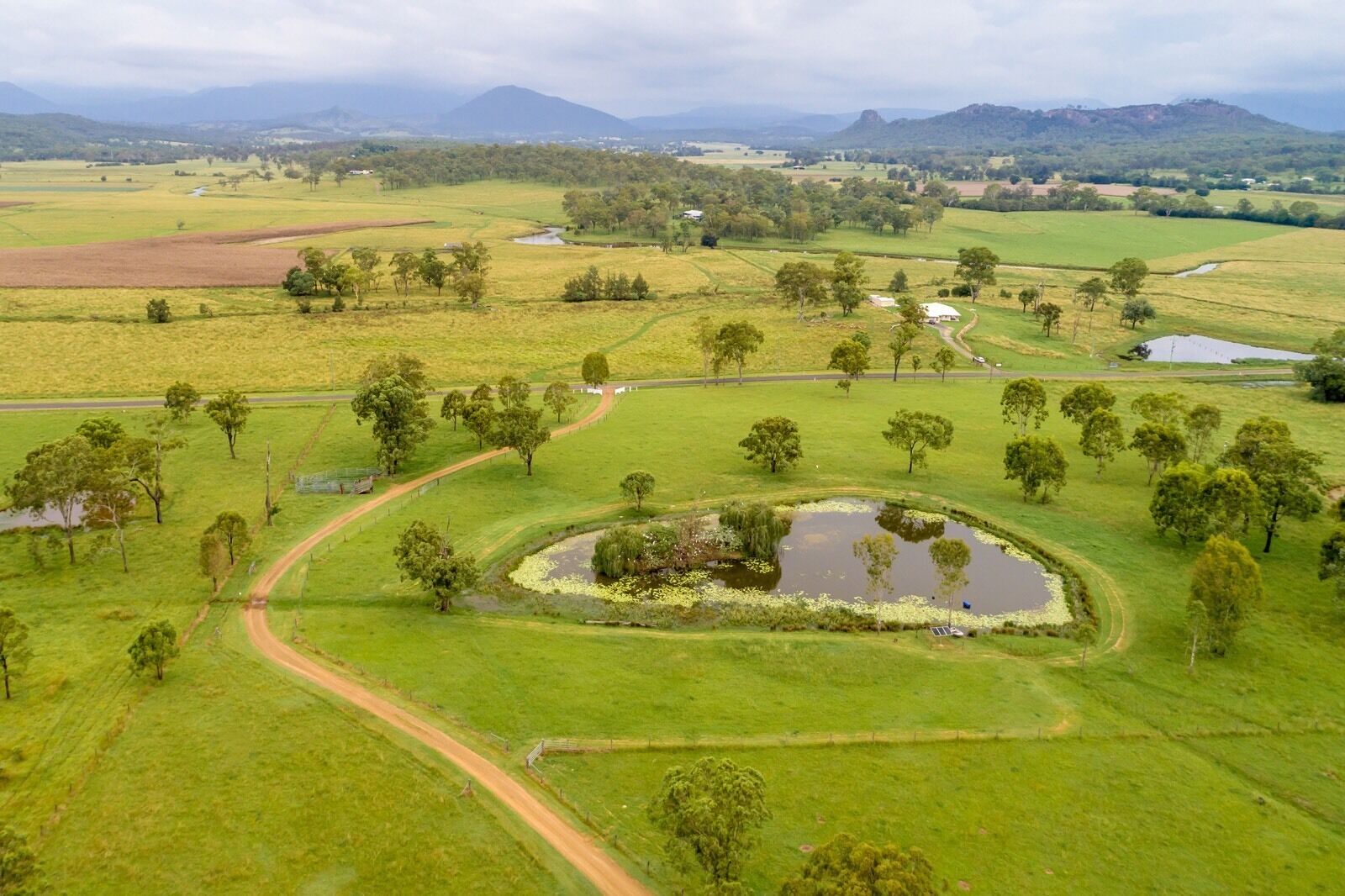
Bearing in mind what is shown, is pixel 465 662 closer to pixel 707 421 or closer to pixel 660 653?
pixel 660 653

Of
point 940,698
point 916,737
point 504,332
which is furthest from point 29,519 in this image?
point 504,332

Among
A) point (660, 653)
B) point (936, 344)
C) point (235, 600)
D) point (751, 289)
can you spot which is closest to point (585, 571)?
point (660, 653)

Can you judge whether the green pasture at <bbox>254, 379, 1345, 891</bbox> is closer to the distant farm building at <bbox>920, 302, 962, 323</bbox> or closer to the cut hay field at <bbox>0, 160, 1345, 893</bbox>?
the cut hay field at <bbox>0, 160, 1345, 893</bbox>

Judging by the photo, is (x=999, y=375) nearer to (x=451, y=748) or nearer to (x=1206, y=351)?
(x=1206, y=351)

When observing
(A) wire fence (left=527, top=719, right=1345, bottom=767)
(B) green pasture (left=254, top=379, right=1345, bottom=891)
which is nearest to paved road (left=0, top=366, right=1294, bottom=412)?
(B) green pasture (left=254, top=379, right=1345, bottom=891)

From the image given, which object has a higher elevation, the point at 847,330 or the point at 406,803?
the point at 847,330

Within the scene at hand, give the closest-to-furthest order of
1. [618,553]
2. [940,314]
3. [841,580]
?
1. [618,553]
2. [841,580]
3. [940,314]

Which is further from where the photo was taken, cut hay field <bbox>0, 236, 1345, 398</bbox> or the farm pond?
cut hay field <bbox>0, 236, 1345, 398</bbox>
